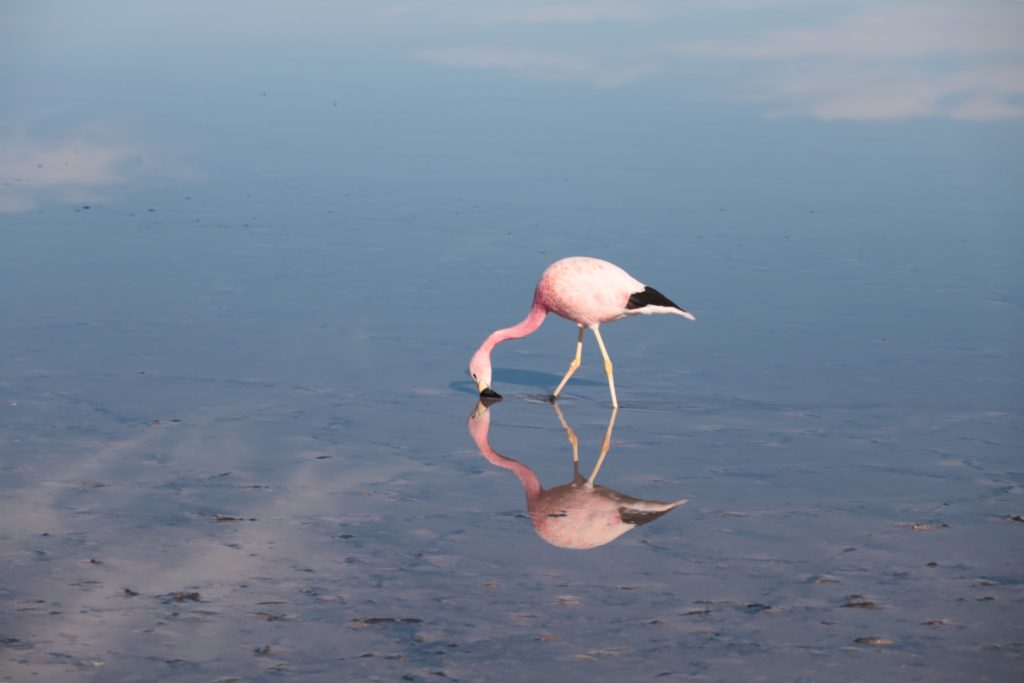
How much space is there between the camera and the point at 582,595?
7.33 meters

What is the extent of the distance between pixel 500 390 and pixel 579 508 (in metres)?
2.66

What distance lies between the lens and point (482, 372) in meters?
10.8

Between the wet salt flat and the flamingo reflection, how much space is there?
3 cm

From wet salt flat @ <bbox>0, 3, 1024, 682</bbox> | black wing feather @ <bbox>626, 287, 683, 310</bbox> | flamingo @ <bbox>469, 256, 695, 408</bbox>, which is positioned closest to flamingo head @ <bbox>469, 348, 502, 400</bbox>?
flamingo @ <bbox>469, 256, 695, 408</bbox>

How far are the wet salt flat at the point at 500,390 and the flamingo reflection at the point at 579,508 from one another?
0.11 ft

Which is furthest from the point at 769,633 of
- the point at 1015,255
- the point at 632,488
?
the point at 1015,255

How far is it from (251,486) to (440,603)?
205 cm

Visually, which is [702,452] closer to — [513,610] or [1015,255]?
[513,610]

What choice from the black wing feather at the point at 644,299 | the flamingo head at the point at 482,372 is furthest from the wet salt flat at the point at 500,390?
the black wing feather at the point at 644,299

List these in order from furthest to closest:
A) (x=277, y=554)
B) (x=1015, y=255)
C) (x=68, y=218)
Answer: (x=68, y=218), (x=1015, y=255), (x=277, y=554)

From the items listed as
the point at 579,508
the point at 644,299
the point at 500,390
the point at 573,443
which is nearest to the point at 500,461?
the point at 573,443

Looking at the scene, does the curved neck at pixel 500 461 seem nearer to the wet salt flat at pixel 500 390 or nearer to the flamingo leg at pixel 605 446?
the wet salt flat at pixel 500 390

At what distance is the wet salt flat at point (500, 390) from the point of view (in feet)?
22.9

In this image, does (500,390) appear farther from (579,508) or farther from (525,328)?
(579,508)
